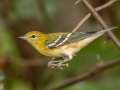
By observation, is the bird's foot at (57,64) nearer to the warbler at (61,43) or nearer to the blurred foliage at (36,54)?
the warbler at (61,43)

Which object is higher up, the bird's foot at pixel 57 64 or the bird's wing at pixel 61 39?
the bird's wing at pixel 61 39

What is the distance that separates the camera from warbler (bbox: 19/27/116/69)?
15.2ft

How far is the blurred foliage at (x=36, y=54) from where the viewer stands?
16.7ft

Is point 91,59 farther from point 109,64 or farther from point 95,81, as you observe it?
point 109,64

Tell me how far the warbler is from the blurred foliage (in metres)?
0.22

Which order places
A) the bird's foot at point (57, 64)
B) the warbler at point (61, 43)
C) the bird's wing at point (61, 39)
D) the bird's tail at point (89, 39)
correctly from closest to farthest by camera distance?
the bird's foot at point (57, 64) < the bird's tail at point (89, 39) < the warbler at point (61, 43) < the bird's wing at point (61, 39)

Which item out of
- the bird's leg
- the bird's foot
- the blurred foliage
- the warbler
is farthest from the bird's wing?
the bird's foot

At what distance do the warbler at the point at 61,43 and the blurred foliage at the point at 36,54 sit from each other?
0.73 ft

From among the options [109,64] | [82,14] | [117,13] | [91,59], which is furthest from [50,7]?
[109,64]

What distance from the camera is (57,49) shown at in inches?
189

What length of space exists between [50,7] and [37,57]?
724 millimetres

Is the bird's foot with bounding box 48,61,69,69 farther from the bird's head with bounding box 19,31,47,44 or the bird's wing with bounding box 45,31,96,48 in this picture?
the bird's head with bounding box 19,31,47,44

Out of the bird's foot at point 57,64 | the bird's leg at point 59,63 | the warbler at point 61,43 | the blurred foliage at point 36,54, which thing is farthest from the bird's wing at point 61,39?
the bird's foot at point 57,64

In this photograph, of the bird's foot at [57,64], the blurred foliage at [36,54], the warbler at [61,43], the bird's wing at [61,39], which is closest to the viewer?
the bird's foot at [57,64]
